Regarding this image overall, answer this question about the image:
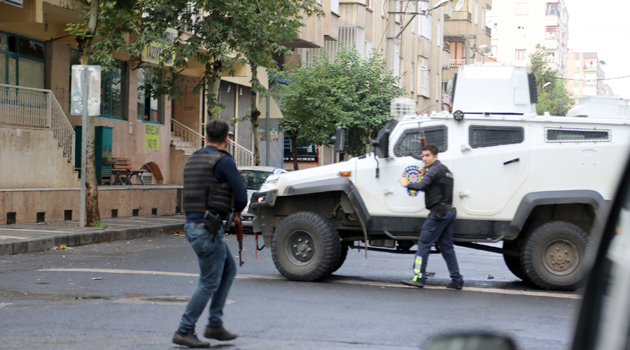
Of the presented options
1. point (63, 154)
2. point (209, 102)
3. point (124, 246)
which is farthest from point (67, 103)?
point (124, 246)

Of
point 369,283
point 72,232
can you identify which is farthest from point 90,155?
point 369,283

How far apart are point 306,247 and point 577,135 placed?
3668 millimetres

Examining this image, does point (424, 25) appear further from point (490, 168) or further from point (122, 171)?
point (490, 168)

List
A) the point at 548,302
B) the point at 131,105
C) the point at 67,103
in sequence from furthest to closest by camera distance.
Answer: the point at 131,105 → the point at 67,103 → the point at 548,302

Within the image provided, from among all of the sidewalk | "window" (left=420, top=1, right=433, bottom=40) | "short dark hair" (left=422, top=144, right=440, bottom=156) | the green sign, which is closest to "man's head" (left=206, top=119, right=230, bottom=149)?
"short dark hair" (left=422, top=144, right=440, bottom=156)

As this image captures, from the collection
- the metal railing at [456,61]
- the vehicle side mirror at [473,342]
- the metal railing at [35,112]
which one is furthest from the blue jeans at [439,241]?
the metal railing at [456,61]

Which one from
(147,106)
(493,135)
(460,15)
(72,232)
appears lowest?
(72,232)

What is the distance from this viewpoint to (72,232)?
47.6 feet

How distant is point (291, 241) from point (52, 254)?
4.70 metres

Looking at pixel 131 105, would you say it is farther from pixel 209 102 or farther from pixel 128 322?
pixel 128 322

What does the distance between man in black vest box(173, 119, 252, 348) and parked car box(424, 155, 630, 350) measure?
15.8 feet

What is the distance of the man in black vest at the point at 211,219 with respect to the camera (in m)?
6.00

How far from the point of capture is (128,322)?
680 centimetres

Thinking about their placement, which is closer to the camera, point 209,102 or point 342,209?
point 342,209
